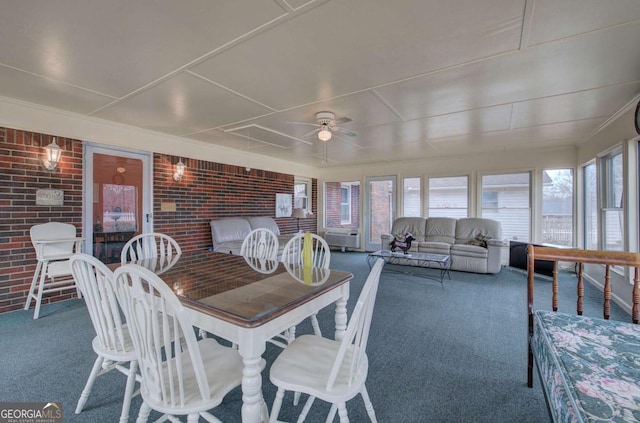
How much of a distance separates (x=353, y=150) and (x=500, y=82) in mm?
3154

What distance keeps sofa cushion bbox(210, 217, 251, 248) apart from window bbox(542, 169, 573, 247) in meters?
5.82

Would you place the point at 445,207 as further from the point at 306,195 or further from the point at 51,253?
the point at 51,253

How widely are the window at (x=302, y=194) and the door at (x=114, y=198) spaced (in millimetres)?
3705

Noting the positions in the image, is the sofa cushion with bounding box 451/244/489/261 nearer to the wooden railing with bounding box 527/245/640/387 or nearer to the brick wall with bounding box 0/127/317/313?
the wooden railing with bounding box 527/245/640/387

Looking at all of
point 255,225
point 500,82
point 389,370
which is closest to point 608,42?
point 500,82

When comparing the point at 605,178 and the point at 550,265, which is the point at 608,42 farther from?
the point at 550,265

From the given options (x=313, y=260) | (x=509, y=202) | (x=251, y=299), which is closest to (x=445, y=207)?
(x=509, y=202)

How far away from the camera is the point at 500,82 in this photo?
260 cm

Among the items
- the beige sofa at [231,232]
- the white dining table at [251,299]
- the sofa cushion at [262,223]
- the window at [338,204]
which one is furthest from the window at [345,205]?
the white dining table at [251,299]

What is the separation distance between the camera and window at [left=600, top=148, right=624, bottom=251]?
3.50 metres

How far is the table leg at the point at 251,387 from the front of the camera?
112cm

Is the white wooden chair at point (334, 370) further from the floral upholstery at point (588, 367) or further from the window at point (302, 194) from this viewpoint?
the window at point (302, 194)

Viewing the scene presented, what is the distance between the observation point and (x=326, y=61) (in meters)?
2.24

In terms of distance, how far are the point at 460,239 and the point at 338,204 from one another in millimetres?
3396
